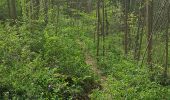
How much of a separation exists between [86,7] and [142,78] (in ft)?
108

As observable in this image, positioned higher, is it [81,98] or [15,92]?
[15,92]

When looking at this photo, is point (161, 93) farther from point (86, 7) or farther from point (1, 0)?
point (86, 7)

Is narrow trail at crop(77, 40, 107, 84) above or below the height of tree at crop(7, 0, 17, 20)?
below

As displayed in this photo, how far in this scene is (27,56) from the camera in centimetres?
1295

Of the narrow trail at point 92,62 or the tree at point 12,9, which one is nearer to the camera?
the narrow trail at point 92,62

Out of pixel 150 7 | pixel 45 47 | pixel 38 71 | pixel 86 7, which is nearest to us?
pixel 38 71

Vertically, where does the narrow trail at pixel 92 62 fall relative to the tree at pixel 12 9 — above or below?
below

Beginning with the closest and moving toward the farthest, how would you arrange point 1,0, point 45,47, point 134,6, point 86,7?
point 45,47 → point 1,0 → point 134,6 → point 86,7

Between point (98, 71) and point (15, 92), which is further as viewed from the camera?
point (98, 71)

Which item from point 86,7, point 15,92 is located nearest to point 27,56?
point 15,92

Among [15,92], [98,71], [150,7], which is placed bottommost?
[98,71]

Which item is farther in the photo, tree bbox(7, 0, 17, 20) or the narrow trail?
tree bbox(7, 0, 17, 20)

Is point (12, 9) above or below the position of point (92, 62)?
above

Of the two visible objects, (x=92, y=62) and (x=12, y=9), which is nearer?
(x=92, y=62)
